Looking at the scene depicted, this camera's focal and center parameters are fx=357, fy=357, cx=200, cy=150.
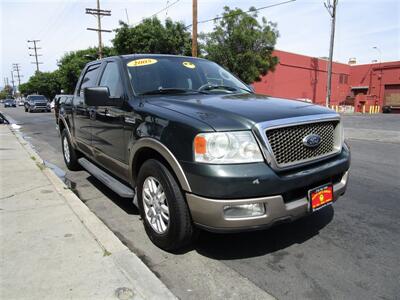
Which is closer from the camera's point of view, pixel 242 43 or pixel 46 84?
pixel 242 43

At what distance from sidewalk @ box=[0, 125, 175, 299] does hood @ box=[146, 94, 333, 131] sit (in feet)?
4.49

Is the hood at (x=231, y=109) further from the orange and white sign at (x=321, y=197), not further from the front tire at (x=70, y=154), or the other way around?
the front tire at (x=70, y=154)

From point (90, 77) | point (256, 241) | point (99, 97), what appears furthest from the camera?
point (90, 77)

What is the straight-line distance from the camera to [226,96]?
150 inches

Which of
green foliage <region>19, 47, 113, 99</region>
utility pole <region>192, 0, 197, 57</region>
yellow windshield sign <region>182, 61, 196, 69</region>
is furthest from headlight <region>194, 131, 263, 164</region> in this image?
green foliage <region>19, 47, 113, 99</region>

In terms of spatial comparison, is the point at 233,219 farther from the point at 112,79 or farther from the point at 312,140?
the point at 112,79

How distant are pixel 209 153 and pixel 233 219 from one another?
1.82ft

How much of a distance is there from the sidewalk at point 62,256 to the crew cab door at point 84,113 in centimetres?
90

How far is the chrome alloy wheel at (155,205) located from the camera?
130 inches

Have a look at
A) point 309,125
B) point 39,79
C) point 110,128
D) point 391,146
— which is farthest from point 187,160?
point 39,79

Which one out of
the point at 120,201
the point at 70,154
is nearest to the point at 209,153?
the point at 120,201

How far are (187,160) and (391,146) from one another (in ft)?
30.1

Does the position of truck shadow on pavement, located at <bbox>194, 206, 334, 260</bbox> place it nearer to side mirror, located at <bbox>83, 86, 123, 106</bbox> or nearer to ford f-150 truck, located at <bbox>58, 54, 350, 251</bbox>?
ford f-150 truck, located at <bbox>58, 54, 350, 251</bbox>

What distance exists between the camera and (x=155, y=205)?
11.2 feet
